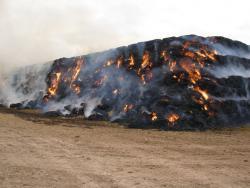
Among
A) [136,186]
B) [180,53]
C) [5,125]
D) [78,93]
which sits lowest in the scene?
[136,186]

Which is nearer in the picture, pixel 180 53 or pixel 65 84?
pixel 180 53

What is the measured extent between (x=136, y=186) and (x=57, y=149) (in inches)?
147

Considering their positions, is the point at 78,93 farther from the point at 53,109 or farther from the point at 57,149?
the point at 57,149

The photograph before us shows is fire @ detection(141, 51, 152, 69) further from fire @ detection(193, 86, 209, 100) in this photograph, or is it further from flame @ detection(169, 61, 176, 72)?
fire @ detection(193, 86, 209, 100)

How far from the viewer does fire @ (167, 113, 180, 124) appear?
17.1 meters

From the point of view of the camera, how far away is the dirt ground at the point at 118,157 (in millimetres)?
8141

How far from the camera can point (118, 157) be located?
10.4 meters

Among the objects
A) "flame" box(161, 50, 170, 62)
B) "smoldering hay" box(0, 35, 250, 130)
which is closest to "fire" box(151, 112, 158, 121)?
"smoldering hay" box(0, 35, 250, 130)

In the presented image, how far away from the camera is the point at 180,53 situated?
18969 millimetres

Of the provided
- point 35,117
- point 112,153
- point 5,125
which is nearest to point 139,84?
point 35,117

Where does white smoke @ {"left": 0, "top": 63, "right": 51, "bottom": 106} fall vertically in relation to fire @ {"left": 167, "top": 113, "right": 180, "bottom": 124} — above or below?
above

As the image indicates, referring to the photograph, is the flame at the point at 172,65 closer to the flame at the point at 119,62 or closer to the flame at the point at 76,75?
the flame at the point at 119,62

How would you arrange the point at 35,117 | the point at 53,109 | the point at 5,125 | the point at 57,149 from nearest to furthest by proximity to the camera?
1. the point at 57,149
2. the point at 5,125
3. the point at 35,117
4. the point at 53,109

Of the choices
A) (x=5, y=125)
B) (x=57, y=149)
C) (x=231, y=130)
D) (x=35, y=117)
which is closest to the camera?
(x=57, y=149)
